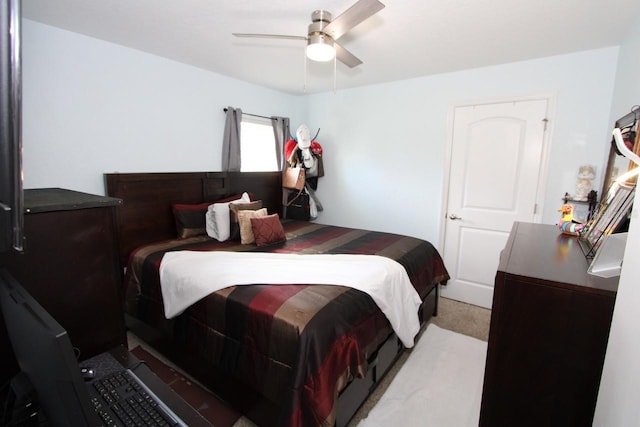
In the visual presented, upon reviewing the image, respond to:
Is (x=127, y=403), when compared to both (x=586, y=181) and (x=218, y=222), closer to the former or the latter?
(x=218, y=222)

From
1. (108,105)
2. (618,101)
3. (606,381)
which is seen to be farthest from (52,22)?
(618,101)

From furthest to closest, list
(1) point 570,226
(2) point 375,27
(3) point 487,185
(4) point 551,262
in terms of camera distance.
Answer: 1. (3) point 487,185
2. (2) point 375,27
3. (1) point 570,226
4. (4) point 551,262

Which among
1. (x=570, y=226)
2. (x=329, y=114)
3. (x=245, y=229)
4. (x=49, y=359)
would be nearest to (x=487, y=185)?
(x=570, y=226)

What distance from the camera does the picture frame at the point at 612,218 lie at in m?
1.21

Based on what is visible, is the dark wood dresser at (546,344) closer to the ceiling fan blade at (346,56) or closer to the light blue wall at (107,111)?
the ceiling fan blade at (346,56)

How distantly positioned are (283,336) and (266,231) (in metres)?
1.42

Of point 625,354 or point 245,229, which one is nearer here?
point 625,354

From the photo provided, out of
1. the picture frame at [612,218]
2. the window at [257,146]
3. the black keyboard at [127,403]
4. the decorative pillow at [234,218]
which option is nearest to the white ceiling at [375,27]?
the window at [257,146]

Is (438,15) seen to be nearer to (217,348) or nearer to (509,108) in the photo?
(509,108)

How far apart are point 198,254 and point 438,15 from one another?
2.38 meters

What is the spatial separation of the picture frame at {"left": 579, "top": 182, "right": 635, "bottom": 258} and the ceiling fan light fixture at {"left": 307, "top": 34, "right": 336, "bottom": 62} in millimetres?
1649

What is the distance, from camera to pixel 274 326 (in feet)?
4.87

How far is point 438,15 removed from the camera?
1941 millimetres

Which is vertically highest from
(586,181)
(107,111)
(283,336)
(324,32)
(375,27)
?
(375,27)
